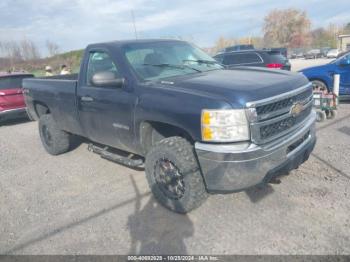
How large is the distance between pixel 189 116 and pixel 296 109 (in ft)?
3.97

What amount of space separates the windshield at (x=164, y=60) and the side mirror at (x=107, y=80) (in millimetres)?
257

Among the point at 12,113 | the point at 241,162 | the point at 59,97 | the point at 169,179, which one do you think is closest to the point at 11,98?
the point at 12,113

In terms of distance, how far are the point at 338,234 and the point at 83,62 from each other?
396 cm

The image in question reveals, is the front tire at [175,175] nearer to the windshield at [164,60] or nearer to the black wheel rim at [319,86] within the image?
the windshield at [164,60]

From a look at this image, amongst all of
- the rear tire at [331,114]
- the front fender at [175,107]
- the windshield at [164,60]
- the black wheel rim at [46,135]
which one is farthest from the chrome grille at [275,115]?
the black wheel rim at [46,135]

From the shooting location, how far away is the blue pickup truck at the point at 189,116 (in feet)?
9.66

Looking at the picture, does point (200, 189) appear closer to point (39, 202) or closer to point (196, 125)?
point (196, 125)

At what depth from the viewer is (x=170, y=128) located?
3.71 m

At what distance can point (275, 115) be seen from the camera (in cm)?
312

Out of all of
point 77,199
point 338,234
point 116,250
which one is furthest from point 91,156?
point 338,234

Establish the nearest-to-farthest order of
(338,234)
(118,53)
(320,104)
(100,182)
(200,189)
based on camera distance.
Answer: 1. (338,234)
2. (200,189)
3. (118,53)
4. (100,182)
5. (320,104)

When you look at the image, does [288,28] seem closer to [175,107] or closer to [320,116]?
[320,116]

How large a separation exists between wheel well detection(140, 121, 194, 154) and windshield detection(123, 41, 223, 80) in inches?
22.9

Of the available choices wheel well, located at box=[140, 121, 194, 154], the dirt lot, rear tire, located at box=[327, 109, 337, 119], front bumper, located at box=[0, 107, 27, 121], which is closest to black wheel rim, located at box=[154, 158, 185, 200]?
the dirt lot
